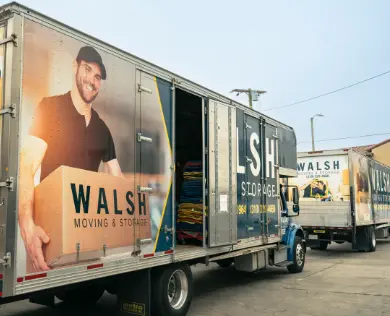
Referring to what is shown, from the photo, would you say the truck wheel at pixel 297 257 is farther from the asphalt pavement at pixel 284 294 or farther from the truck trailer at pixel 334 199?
the truck trailer at pixel 334 199

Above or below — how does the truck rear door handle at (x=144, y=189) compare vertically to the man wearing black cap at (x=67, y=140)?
below

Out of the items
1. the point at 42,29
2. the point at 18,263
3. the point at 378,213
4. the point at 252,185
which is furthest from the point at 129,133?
the point at 378,213

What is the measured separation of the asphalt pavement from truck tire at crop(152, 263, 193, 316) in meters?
0.58

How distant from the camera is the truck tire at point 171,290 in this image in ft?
18.9

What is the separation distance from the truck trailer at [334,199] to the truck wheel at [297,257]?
405 centimetres

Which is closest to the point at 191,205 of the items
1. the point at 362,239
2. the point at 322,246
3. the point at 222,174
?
the point at 222,174

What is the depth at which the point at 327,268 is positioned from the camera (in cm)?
1165

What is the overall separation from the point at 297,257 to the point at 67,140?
25.4 ft

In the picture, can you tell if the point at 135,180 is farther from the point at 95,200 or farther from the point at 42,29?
the point at 42,29

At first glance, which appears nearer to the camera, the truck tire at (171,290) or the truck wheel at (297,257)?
the truck tire at (171,290)

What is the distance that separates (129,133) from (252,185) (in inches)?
148

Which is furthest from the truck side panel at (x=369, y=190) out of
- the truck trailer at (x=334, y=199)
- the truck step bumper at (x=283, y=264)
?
the truck step bumper at (x=283, y=264)

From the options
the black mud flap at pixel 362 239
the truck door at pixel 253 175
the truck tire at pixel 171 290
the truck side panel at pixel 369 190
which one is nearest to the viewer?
the truck tire at pixel 171 290

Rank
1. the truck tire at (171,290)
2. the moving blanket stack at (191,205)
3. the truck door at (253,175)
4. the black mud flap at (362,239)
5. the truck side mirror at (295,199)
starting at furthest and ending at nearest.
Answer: the black mud flap at (362,239) < the truck side mirror at (295,199) < the truck door at (253,175) < the moving blanket stack at (191,205) < the truck tire at (171,290)
